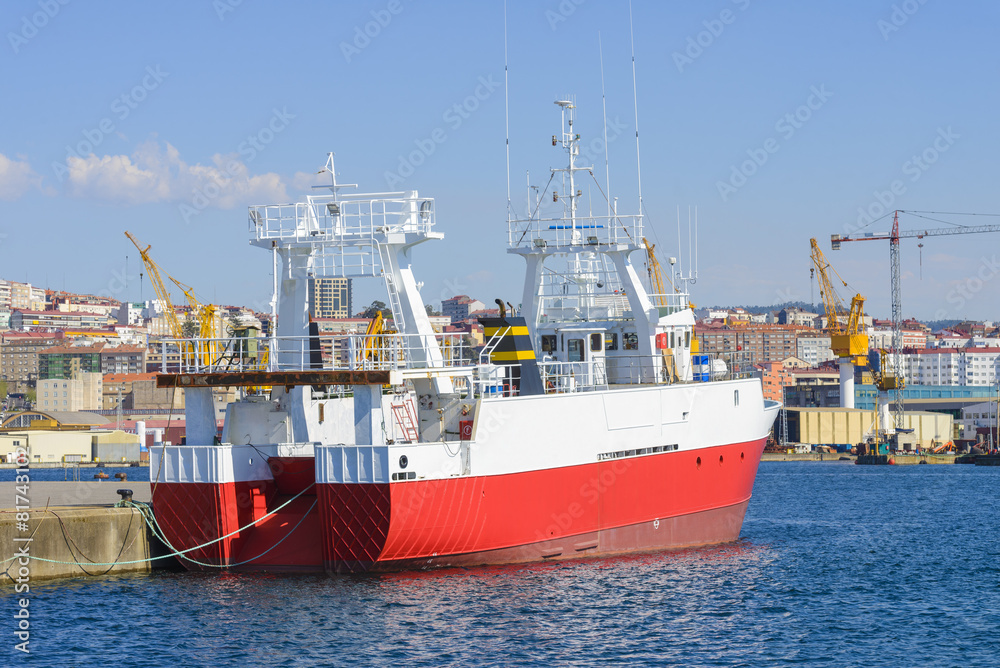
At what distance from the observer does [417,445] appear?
972 inches

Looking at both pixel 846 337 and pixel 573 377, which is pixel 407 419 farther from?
pixel 846 337

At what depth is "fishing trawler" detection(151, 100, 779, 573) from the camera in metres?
25.0

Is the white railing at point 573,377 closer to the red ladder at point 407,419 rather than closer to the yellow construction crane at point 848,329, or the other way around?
the red ladder at point 407,419

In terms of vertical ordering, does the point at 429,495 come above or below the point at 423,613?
above

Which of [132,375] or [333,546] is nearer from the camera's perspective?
[333,546]

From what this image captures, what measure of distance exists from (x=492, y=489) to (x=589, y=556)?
392 centimetres

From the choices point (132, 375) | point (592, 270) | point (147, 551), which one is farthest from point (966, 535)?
point (132, 375)

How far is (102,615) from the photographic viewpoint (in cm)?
2280

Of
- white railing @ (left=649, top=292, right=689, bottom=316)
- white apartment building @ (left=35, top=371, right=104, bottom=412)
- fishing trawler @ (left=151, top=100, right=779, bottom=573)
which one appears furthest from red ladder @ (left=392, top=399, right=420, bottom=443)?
white apartment building @ (left=35, top=371, right=104, bottom=412)

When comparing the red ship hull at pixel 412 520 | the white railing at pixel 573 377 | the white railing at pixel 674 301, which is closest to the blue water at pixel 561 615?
the red ship hull at pixel 412 520

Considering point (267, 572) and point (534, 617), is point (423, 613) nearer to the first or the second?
point (534, 617)

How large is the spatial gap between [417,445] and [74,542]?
802 cm

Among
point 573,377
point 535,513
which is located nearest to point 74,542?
point 535,513

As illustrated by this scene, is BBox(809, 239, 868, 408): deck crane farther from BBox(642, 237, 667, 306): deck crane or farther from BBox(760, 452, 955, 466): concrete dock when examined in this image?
BBox(642, 237, 667, 306): deck crane
